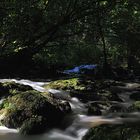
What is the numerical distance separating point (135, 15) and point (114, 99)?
6574 mm

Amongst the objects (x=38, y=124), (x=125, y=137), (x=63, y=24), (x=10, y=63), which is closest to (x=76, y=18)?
(x=63, y=24)

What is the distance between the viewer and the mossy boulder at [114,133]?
31.0ft

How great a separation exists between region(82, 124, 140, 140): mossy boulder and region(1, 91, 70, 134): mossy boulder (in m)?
2.01

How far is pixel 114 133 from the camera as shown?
9.74 metres

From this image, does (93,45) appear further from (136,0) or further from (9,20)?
(9,20)

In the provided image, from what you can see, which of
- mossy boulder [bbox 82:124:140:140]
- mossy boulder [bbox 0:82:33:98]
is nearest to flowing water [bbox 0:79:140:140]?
mossy boulder [bbox 82:124:140:140]

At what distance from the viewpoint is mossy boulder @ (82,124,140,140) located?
9.45m

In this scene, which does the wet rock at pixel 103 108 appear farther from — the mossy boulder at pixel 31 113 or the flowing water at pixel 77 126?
the mossy boulder at pixel 31 113

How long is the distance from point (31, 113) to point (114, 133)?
3213 millimetres

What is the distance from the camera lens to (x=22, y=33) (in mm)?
14133

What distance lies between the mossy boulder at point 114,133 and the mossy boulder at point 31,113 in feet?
6.59

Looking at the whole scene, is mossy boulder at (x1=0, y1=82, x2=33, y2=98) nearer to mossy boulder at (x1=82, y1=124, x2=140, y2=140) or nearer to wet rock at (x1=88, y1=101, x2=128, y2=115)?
wet rock at (x1=88, y1=101, x2=128, y2=115)

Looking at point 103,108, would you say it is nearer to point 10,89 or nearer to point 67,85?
point 10,89

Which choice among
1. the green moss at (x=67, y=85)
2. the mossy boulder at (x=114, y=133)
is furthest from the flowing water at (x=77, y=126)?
the green moss at (x=67, y=85)
